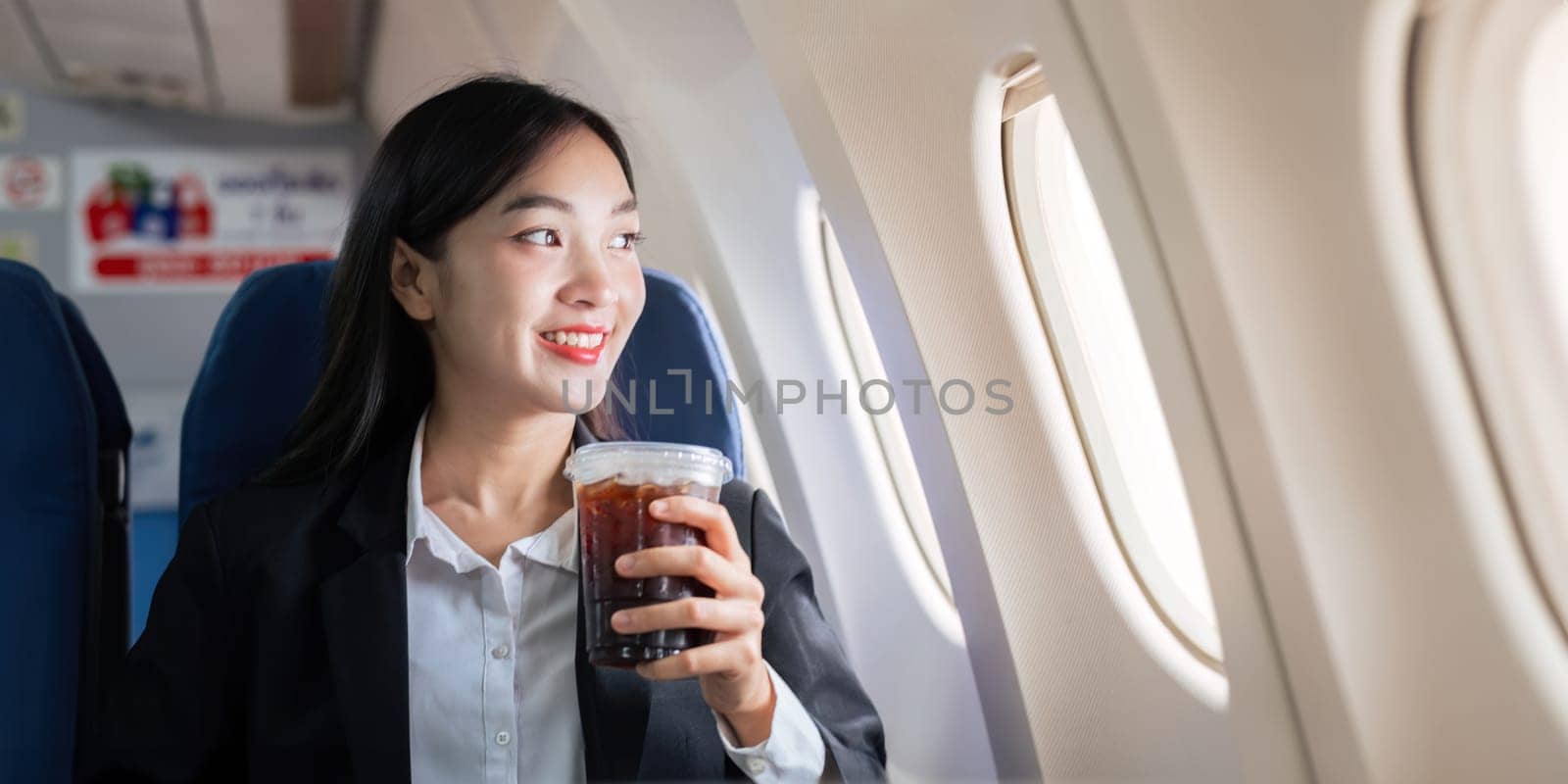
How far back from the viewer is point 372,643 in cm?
162

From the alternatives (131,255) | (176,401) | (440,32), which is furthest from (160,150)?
(440,32)

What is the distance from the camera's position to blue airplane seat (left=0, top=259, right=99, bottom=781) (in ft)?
5.80

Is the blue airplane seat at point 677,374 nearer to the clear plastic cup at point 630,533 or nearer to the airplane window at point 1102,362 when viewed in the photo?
the clear plastic cup at point 630,533

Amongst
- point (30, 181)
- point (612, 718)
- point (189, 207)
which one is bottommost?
point (612, 718)

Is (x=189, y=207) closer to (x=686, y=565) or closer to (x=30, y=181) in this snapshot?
(x=30, y=181)

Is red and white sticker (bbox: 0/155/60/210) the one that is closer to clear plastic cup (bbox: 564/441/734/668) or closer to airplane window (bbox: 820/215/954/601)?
airplane window (bbox: 820/215/954/601)

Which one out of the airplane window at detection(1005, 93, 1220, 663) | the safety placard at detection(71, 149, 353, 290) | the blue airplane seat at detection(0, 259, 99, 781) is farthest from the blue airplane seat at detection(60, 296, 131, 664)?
the safety placard at detection(71, 149, 353, 290)

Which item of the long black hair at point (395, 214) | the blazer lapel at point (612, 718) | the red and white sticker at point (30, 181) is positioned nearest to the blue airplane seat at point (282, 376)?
the long black hair at point (395, 214)

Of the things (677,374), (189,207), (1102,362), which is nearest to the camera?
(677,374)

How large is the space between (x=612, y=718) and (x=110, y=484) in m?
0.89

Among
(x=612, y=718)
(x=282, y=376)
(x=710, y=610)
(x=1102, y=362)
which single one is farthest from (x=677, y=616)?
(x=1102, y=362)

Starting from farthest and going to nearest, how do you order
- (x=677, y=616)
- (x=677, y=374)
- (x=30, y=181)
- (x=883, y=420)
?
(x=30, y=181) < (x=883, y=420) < (x=677, y=374) < (x=677, y=616)

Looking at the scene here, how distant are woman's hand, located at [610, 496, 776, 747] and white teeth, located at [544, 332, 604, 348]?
1.40ft

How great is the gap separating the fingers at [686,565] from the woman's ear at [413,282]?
650 mm
